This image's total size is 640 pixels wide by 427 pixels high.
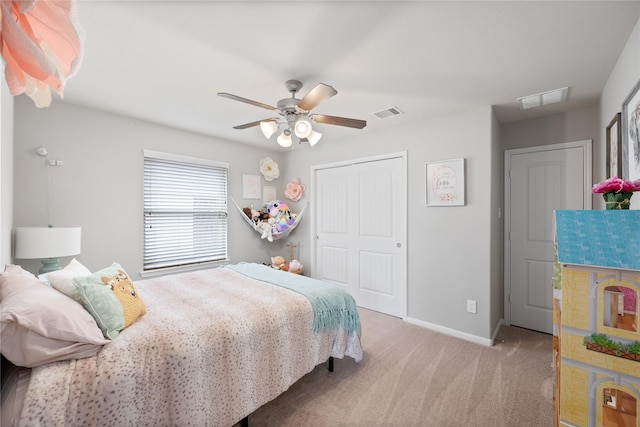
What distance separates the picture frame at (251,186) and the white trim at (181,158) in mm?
360

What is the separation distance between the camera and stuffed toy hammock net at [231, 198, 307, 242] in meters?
4.06

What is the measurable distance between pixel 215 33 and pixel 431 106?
203 centimetres

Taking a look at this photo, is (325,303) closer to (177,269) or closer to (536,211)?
(177,269)

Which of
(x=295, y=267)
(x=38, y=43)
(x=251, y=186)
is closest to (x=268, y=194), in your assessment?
(x=251, y=186)

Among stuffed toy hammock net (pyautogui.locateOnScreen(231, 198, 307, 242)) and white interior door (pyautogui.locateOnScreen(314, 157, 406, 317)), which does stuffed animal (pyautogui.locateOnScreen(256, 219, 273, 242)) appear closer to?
stuffed toy hammock net (pyautogui.locateOnScreen(231, 198, 307, 242))

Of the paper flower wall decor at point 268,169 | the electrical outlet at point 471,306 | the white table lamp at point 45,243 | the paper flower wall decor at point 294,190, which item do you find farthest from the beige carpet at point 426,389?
the paper flower wall decor at point 268,169

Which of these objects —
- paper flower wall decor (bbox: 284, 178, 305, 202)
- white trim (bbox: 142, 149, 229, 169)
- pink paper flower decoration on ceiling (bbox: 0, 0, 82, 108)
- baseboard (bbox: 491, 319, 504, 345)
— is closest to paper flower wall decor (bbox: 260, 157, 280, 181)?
paper flower wall decor (bbox: 284, 178, 305, 202)

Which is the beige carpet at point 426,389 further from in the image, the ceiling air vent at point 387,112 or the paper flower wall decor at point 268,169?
the paper flower wall decor at point 268,169

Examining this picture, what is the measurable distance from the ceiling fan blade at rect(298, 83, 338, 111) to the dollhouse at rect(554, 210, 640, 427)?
136 cm

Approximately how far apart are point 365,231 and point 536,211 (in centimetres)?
191

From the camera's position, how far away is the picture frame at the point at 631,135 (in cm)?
150

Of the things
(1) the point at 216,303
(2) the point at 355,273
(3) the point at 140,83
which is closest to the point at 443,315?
(2) the point at 355,273

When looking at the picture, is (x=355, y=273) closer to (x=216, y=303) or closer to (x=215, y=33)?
(x=216, y=303)

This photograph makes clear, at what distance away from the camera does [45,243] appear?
2162 mm
